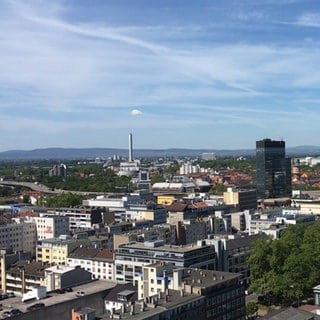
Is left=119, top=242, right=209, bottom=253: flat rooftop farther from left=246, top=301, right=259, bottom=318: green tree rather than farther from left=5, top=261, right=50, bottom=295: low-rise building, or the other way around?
left=5, top=261, right=50, bottom=295: low-rise building

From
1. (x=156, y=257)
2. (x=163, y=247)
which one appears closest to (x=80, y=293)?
(x=156, y=257)

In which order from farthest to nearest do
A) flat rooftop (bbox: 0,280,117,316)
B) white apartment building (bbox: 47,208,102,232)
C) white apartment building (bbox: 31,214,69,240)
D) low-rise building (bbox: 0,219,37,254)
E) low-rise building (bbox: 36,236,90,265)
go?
white apartment building (bbox: 47,208,102,232) → white apartment building (bbox: 31,214,69,240) → low-rise building (bbox: 0,219,37,254) → low-rise building (bbox: 36,236,90,265) → flat rooftop (bbox: 0,280,117,316)

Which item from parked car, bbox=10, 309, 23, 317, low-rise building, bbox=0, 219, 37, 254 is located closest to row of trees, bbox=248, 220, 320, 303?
parked car, bbox=10, 309, 23, 317

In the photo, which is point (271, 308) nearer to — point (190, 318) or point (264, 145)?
point (190, 318)

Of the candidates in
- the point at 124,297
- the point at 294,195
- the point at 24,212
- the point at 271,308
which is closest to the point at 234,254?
the point at 271,308

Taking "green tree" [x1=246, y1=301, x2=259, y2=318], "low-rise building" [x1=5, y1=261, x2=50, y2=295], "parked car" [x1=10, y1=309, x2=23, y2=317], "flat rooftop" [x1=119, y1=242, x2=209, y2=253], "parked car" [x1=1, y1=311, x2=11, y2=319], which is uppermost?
"flat rooftop" [x1=119, y1=242, x2=209, y2=253]

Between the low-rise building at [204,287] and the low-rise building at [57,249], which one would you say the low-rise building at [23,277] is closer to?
the low-rise building at [57,249]

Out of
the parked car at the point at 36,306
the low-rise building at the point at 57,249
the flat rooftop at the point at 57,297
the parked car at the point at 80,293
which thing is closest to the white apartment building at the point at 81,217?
the low-rise building at the point at 57,249
